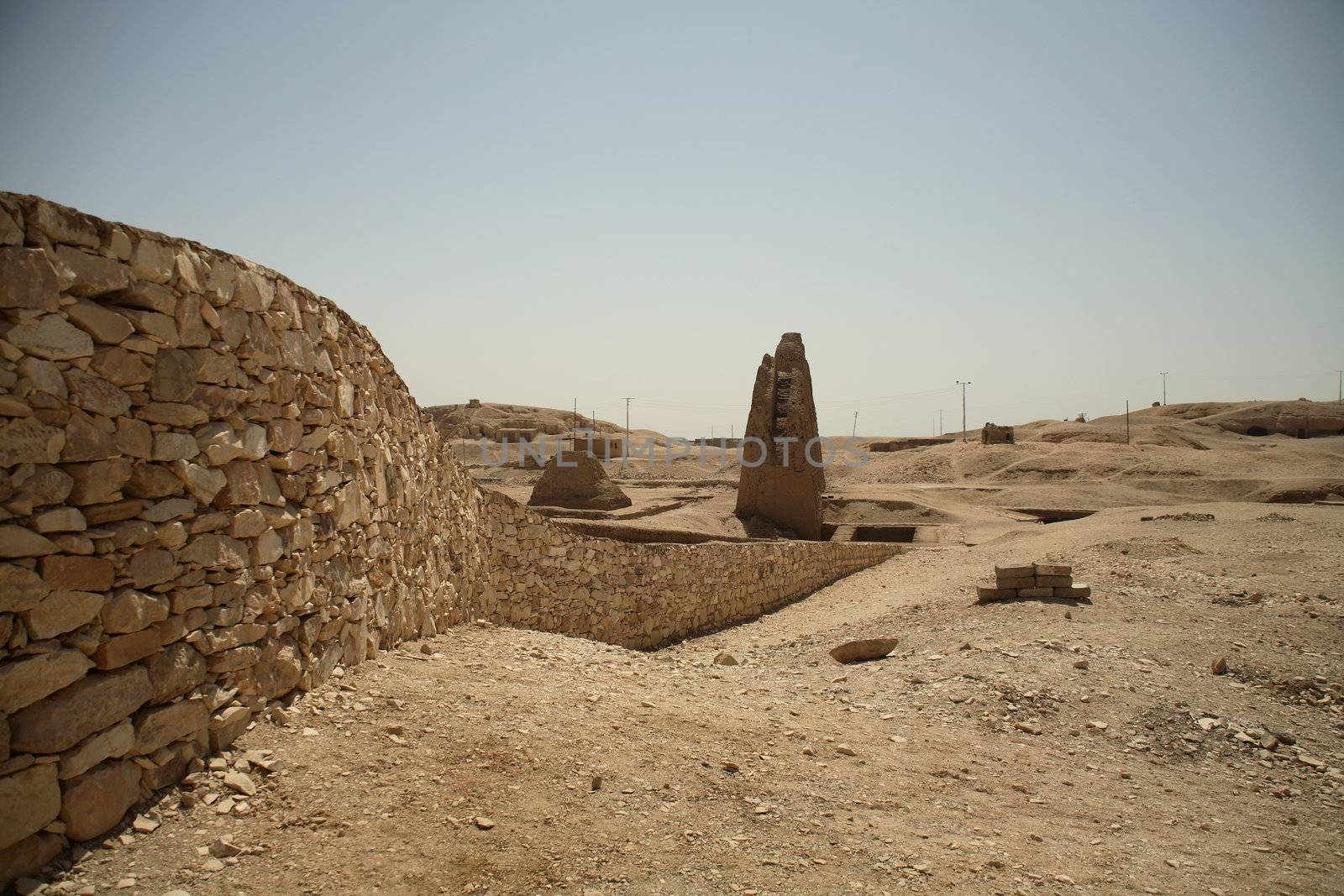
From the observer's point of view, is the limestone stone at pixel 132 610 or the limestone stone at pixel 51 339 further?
the limestone stone at pixel 132 610

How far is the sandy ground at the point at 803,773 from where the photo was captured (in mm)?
3570

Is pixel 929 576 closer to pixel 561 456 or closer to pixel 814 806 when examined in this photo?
pixel 814 806

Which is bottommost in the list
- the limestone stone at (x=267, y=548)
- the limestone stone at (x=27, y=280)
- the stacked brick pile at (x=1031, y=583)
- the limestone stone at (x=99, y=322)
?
the stacked brick pile at (x=1031, y=583)

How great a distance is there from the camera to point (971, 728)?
6391 millimetres

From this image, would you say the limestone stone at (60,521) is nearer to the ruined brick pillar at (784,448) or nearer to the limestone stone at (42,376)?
the limestone stone at (42,376)

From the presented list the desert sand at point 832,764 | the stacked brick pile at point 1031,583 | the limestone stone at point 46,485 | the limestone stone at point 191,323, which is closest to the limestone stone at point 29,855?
the desert sand at point 832,764

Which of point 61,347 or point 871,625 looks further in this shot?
point 871,625

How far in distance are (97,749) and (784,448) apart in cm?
1658

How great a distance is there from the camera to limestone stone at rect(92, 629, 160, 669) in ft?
10.7

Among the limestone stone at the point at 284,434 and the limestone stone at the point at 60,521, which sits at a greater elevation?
the limestone stone at the point at 284,434

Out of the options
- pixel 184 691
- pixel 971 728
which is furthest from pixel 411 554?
pixel 971 728

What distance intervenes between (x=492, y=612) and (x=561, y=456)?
50.3 ft

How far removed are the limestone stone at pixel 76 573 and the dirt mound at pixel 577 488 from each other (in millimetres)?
17757

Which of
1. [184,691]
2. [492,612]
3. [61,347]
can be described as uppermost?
[61,347]
